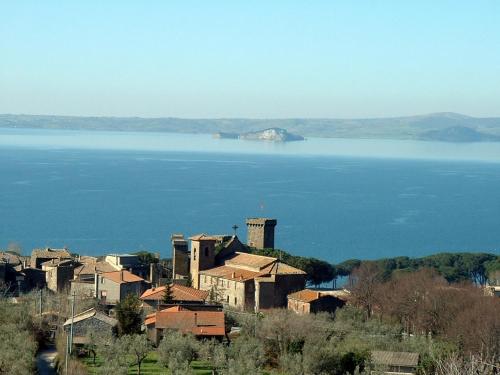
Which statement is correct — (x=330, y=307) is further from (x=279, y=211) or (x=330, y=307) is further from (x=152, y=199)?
(x=152, y=199)

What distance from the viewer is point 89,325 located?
31.4 m

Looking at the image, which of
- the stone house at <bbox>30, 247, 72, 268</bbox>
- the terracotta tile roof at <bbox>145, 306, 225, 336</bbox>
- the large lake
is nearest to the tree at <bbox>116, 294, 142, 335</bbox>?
the terracotta tile roof at <bbox>145, 306, 225, 336</bbox>

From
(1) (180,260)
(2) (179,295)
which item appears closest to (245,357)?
(2) (179,295)

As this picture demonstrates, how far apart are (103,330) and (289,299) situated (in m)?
10.1

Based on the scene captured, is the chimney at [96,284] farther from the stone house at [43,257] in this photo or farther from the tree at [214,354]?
the tree at [214,354]

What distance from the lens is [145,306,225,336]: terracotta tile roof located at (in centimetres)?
3145

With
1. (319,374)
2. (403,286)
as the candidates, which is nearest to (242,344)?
(319,374)

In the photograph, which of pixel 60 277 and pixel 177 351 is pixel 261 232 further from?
pixel 177 351

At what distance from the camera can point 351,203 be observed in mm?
115438

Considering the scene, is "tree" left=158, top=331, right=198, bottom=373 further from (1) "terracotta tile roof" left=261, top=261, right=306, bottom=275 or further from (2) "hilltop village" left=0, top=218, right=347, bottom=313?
(1) "terracotta tile roof" left=261, top=261, right=306, bottom=275

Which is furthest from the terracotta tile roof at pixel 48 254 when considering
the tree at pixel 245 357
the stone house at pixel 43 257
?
the tree at pixel 245 357

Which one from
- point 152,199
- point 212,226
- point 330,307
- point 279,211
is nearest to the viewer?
point 330,307

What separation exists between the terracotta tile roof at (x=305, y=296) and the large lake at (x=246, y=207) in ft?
85.8

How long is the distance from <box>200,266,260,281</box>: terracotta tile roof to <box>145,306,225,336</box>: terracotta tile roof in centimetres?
806
